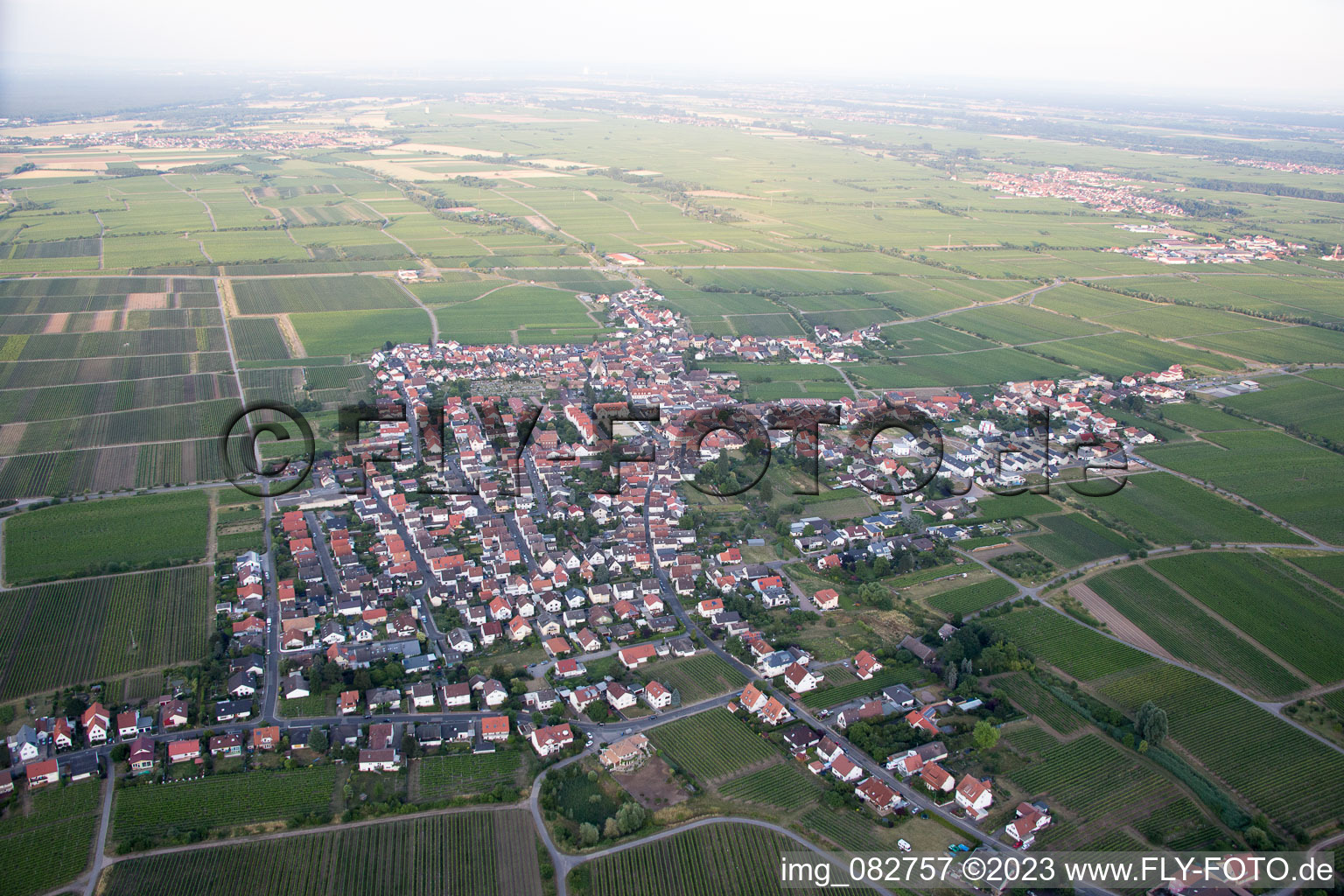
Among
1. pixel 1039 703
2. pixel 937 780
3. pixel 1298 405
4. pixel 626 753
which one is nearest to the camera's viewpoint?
pixel 937 780

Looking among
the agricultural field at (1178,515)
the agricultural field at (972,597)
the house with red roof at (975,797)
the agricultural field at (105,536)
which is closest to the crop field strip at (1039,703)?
the agricultural field at (972,597)

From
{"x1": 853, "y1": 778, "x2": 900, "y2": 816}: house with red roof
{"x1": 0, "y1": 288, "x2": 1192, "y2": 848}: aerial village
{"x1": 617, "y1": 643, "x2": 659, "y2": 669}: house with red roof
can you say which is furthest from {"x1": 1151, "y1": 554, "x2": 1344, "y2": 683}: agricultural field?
{"x1": 617, "y1": 643, "x2": 659, "y2": 669}: house with red roof

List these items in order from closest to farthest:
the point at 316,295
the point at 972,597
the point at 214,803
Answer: the point at 214,803
the point at 972,597
the point at 316,295

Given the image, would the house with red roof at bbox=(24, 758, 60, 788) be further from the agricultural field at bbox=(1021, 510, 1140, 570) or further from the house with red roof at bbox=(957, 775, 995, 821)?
the agricultural field at bbox=(1021, 510, 1140, 570)

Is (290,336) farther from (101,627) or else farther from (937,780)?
(937,780)

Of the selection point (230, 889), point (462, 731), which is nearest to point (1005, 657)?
point (462, 731)

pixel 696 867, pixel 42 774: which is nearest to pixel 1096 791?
pixel 696 867

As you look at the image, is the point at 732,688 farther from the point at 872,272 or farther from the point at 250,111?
the point at 250,111
